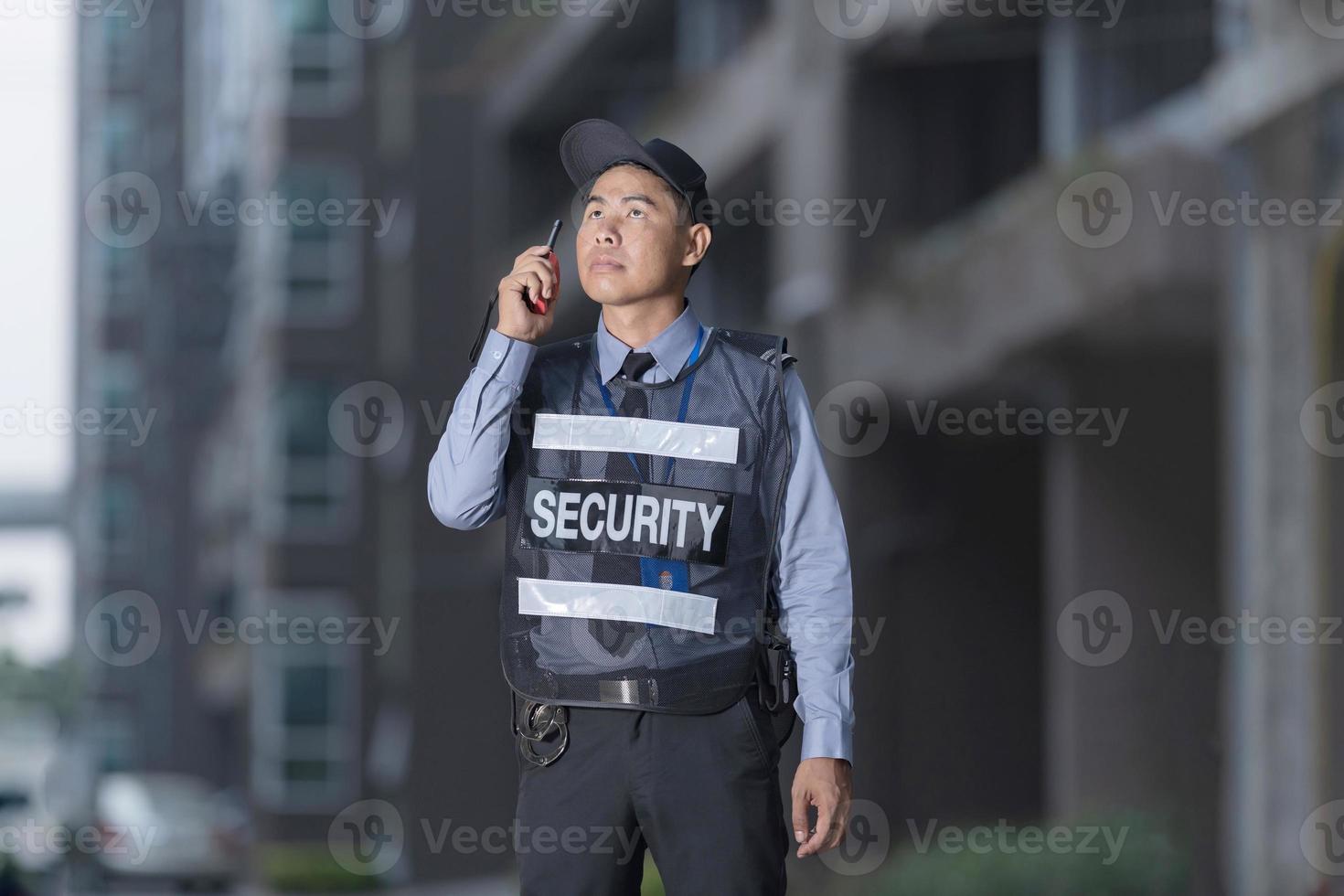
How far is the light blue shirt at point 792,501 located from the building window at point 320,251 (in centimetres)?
2644

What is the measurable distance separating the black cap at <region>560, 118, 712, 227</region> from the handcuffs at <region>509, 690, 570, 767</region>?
1.08 meters

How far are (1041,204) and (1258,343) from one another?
2470 millimetres

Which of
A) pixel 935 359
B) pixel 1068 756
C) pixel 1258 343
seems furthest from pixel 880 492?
pixel 1258 343

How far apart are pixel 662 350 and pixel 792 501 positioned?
16.5 inches

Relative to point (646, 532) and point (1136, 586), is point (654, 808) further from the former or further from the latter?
point (1136, 586)

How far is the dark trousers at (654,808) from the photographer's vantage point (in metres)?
3.51

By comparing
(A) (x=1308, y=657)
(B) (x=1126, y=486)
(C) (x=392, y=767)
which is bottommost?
(C) (x=392, y=767)

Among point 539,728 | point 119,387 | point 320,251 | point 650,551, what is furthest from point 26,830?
point 119,387

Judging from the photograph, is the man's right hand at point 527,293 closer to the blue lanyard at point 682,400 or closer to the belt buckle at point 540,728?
the blue lanyard at point 682,400

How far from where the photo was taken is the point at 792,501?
375cm

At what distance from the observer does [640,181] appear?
3.78 m

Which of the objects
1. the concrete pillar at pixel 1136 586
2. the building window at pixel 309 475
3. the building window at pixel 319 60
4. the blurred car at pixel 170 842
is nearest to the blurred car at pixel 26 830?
the blurred car at pixel 170 842

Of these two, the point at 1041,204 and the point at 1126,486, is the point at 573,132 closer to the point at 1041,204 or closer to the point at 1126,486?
the point at 1041,204

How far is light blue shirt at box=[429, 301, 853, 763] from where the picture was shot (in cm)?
358
